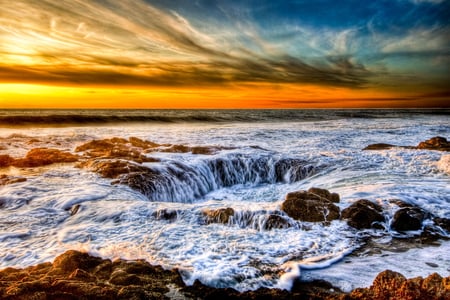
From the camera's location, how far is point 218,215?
6.10m

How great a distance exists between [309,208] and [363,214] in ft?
3.28

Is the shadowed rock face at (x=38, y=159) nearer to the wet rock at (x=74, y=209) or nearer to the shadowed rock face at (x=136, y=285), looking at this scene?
the wet rock at (x=74, y=209)

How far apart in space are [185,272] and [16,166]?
8263 millimetres

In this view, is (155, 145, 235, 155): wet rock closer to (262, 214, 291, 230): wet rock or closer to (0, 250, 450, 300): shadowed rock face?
(262, 214, 291, 230): wet rock

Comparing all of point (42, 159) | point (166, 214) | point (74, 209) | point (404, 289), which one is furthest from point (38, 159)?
point (404, 289)

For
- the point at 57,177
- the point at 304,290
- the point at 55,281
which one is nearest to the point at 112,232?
the point at 55,281

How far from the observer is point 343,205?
6.61 m

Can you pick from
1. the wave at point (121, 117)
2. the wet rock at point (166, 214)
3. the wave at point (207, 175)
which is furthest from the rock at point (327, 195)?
A: the wave at point (121, 117)

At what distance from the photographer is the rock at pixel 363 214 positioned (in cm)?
585

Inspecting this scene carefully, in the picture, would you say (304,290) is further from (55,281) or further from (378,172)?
(378,172)

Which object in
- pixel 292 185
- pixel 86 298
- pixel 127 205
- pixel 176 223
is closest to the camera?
pixel 86 298

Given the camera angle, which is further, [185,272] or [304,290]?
[185,272]

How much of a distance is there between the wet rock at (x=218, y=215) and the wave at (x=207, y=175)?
2.52 meters

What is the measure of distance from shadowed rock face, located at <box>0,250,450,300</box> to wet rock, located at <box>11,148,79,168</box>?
274 inches
